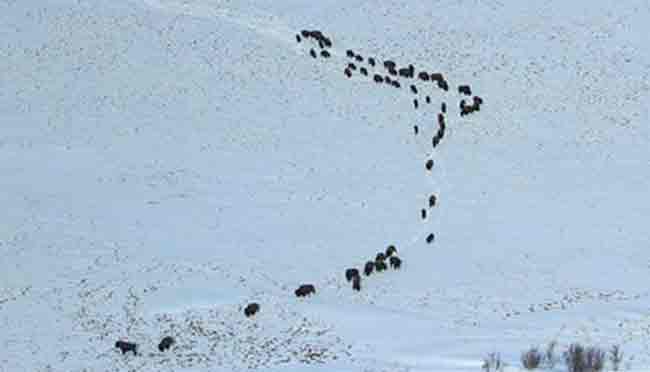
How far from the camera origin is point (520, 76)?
1667 inches

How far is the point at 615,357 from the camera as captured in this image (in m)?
18.8

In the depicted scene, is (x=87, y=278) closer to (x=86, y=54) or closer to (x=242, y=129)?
(x=242, y=129)

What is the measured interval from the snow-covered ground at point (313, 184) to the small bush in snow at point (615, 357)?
264 mm

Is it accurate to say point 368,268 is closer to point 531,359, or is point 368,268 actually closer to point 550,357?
point 550,357

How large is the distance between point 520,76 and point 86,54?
20558 millimetres

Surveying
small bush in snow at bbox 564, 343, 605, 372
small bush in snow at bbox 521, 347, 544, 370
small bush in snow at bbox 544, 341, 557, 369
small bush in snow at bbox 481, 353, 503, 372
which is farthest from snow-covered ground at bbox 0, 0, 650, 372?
small bush in snow at bbox 564, 343, 605, 372

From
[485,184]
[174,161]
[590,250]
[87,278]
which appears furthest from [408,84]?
[87,278]

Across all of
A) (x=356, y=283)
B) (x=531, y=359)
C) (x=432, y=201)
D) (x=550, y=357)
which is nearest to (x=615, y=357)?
(x=550, y=357)

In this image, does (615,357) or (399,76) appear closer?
(615,357)

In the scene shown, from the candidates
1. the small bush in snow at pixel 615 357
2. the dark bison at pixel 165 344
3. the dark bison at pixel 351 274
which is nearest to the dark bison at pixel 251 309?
the dark bison at pixel 165 344

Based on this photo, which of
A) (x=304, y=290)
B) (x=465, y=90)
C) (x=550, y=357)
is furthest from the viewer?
(x=465, y=90)

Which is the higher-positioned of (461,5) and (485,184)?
(461,5)

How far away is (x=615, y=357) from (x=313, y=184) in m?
15.9

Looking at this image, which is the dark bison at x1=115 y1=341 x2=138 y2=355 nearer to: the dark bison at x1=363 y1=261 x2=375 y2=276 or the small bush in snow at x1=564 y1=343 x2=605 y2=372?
the dark bison at x1=363 y1=261 x2=375 y2=276
